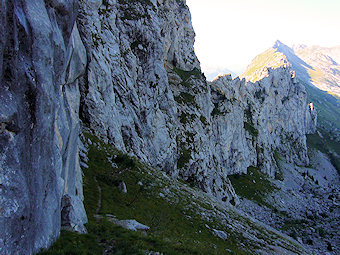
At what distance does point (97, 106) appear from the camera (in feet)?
112

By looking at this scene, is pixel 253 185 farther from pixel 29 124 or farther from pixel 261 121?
pixel 29 124

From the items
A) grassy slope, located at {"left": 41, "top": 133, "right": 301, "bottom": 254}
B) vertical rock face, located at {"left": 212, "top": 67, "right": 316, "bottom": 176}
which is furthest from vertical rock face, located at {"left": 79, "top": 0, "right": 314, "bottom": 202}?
grassy slope, located at {"left": 41, "top": 133, "right": 301, "bottom": 254}

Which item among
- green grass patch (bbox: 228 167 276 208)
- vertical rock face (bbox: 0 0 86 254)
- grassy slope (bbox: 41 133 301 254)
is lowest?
green grass patch (bbox: 228 167 276 208)

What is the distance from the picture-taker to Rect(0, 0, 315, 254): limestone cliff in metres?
8.06

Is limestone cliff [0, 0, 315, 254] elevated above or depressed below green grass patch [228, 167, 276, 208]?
above

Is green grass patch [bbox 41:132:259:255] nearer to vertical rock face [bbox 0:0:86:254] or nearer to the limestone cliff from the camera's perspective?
vertical rock face [bbox 0:0:86:254]

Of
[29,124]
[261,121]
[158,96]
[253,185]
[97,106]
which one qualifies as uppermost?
[261,121]

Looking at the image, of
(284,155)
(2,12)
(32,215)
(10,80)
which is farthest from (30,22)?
(284,155)

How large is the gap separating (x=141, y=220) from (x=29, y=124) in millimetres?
15200

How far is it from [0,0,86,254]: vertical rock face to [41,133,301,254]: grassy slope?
1774mm

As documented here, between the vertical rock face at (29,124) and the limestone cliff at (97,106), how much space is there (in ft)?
0.14

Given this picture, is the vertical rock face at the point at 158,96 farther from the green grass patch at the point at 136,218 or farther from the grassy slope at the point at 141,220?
the grassy slope at the point at 141,220

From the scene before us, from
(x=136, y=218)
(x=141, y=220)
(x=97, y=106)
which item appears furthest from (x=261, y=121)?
(x=136, y=218)

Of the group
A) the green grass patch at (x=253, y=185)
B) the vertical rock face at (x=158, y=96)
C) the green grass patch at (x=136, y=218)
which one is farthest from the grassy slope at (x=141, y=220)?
the green grass patch at (x=253, y=185)
